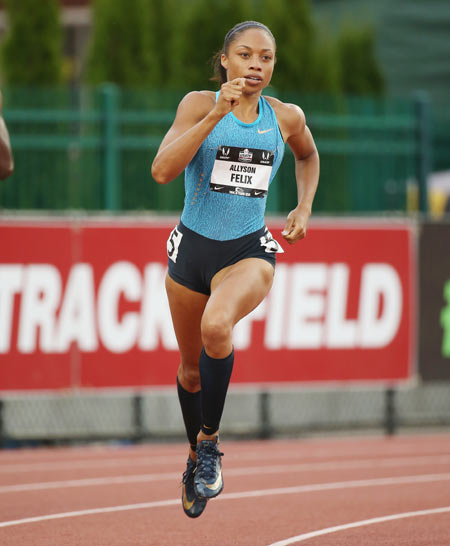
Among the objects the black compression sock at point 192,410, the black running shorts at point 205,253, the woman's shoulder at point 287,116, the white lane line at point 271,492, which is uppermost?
the woman's shoulder at point 287,116

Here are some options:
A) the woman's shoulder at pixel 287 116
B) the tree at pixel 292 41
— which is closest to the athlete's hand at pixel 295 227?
the woman's shoulder at pixel 287 116

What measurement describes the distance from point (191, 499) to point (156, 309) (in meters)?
5.39

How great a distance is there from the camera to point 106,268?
12.2 metres

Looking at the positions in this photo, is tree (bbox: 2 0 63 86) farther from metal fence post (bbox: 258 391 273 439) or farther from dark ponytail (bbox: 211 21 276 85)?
dark ponytail (bbox: 211 21 276 85)

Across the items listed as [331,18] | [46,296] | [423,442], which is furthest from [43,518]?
[331,18]

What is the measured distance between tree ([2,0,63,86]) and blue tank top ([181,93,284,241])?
32.1 feet

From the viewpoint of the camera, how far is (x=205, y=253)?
677 centimetres

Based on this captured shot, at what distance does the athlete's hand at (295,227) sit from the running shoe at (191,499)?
1371 millimetres

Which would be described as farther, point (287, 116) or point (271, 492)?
point (271, 492)

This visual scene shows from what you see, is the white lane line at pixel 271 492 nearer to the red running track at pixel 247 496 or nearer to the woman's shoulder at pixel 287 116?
the red running track at pixel 247 496

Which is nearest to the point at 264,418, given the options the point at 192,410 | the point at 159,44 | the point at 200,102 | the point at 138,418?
the point at 138,418

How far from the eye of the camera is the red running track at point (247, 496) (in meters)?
7.66

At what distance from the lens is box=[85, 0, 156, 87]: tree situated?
A: 16.4 metres

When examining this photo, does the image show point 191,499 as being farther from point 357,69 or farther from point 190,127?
point 357,69
